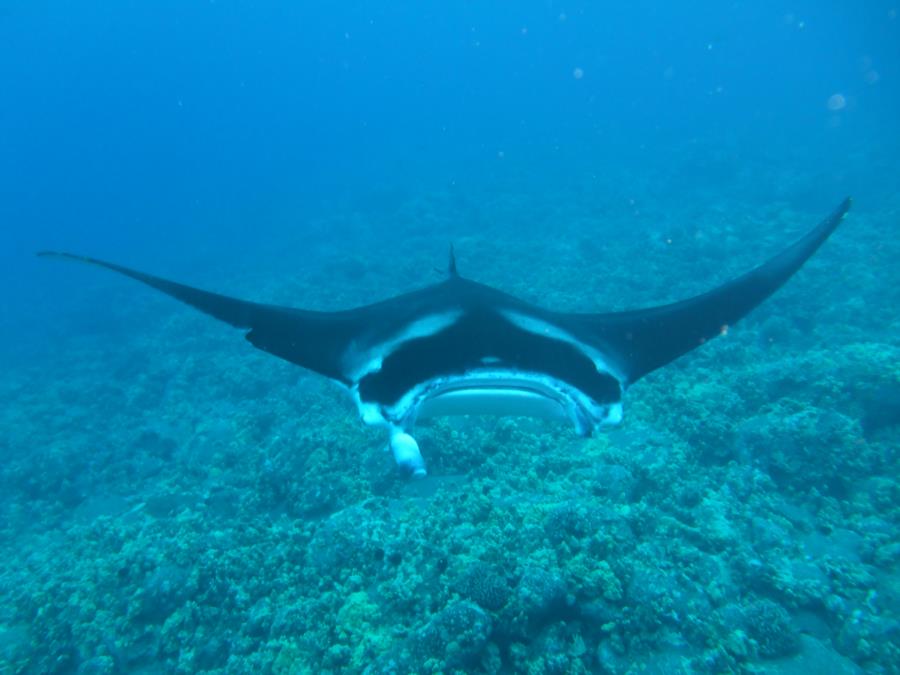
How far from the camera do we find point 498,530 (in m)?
4.87

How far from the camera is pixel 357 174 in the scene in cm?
4394

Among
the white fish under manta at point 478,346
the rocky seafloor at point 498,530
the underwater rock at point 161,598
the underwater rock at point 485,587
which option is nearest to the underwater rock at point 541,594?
the rocky seafloor at point 498,530

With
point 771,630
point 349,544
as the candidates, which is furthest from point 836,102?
point 349,544

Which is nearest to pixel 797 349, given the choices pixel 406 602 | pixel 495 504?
pixel 495 504

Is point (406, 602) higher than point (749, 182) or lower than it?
lower

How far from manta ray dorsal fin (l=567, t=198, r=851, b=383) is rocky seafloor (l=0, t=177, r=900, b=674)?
198cm

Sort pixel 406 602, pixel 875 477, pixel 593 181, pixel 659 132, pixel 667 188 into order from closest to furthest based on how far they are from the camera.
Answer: pixel 406 602 < pixel 875 477 < pixel 667 188 < pixel 593 181 < pixel 659 132

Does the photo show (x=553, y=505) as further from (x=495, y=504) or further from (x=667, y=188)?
(x=667, y=188)

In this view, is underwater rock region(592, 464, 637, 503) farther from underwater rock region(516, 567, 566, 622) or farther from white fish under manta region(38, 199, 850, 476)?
white fish under manta region(38, 199, 850, 476)

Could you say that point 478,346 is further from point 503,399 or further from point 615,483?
point 615,483

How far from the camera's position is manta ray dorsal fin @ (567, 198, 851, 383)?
3516 millimetres

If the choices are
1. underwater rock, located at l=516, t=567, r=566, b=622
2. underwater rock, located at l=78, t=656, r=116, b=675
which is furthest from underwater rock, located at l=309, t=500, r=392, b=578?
underwater rock, located at l=78, t=656, r=116, b=675

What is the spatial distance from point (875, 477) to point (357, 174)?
143 ft

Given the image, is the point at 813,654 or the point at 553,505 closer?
the point at 813,654
